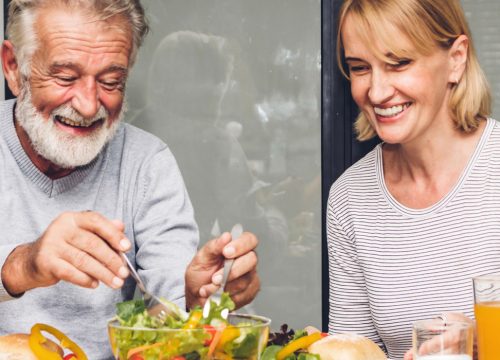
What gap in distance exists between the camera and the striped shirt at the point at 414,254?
6.37 ft

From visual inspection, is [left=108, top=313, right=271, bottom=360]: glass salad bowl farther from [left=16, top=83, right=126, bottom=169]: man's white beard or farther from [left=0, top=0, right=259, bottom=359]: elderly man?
[left=16, top=83, right=126, bottom=169]: man's white beard

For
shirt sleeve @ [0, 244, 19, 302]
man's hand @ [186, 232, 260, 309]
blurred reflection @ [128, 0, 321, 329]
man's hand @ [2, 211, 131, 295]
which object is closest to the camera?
man's hand @ [2, 211, 131, 295]

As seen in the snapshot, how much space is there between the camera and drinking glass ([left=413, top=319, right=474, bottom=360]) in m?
1.11

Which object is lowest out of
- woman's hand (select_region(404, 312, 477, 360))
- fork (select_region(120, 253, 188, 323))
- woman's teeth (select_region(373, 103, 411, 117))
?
woman's hand (select_region(404, 312, 477, 360))

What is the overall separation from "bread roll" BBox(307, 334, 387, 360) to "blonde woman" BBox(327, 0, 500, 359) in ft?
2.28

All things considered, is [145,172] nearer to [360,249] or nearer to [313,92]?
[360,249]

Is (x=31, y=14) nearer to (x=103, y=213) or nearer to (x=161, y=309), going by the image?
(x=103, y=213)

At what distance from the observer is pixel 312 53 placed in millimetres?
2586

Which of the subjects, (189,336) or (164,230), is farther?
(164,230)

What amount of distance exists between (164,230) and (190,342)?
3.16 feet

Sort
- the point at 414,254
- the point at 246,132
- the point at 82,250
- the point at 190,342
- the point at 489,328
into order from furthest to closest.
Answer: the point at 246,132 → the point at 414,254 → the point at 82,250 → the point at 489,328 → the point at 190,342

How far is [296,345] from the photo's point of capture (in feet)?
4.02

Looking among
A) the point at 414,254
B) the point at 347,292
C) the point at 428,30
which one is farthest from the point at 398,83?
the point at 347,292

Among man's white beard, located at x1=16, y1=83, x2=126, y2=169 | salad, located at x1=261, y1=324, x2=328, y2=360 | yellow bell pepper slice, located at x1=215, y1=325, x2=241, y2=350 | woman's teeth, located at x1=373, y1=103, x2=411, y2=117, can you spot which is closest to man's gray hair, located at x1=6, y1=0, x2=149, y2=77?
man's white beard, located at x1=16, y1=83, x2=126, y2=169
